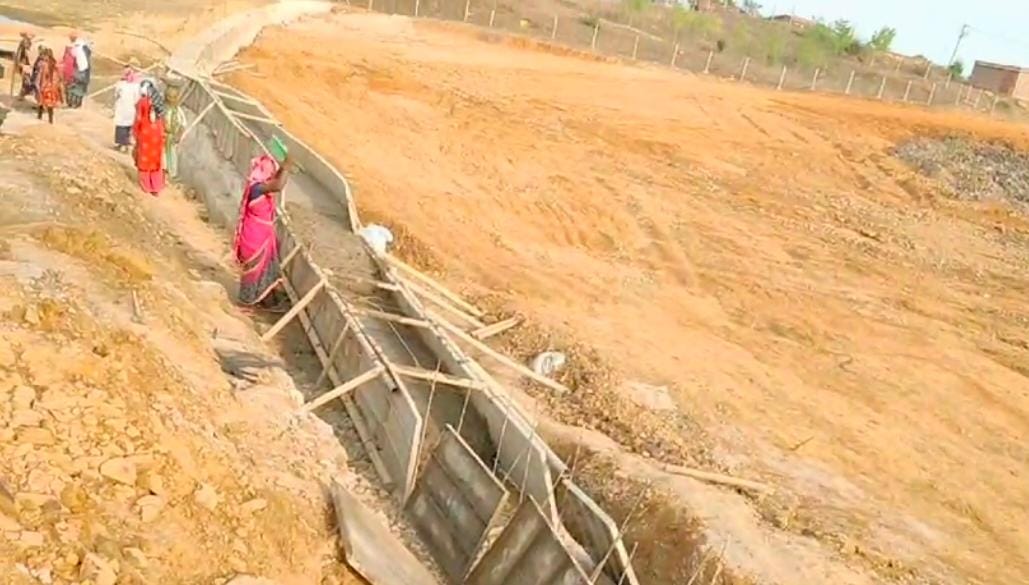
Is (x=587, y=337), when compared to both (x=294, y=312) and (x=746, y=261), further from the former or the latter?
(x=746, y=261)

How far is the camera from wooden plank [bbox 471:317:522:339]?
9.98m

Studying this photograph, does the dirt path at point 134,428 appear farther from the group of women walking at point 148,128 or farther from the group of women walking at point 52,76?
the group of women walking at point 52,76

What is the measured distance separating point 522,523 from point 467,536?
1.85ft

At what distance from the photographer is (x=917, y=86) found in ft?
137

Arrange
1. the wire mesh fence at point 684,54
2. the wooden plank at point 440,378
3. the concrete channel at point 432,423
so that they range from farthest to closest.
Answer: the wire mesh fence at point 684,54 → the wooden plank at point 440,378 → the concrete channel at point 432,423

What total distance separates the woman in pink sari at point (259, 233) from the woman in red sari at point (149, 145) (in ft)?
7.84

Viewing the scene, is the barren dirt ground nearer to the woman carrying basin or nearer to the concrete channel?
the concrete channel

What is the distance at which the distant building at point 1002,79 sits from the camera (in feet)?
152

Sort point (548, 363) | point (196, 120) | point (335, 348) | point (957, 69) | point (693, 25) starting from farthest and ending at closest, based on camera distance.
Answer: point (957, 69), point (693, 25), point (196, 120), point (548, 363), point (335, 348)

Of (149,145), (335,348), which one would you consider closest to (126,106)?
(149,145)

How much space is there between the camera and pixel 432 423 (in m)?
8.18

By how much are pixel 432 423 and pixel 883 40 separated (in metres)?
55.9

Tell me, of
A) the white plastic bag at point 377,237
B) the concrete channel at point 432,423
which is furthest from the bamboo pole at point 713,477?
the white plastic bag at point 377,237

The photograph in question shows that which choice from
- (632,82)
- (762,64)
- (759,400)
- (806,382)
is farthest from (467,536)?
(762,64)
